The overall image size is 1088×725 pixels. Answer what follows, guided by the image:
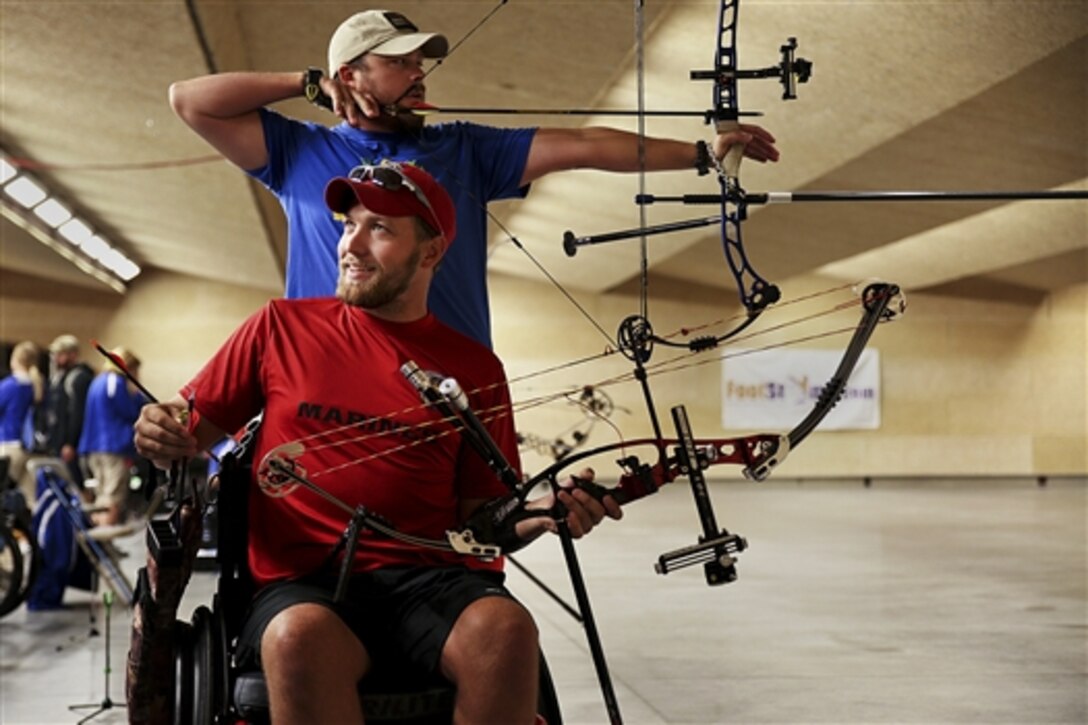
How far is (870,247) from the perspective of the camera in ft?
50.5

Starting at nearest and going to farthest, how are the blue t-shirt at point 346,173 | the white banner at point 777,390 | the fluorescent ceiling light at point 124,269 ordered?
1. the blue t-shirt at point 346,173
2. the fluorescent ceiling light at point 124,269
3. the white banner at point 777,390

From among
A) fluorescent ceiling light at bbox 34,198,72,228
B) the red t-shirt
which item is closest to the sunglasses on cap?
the red t-shirt

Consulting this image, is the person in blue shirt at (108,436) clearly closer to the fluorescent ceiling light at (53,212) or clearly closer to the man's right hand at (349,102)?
the fluorescent ceiling light at (53,212)

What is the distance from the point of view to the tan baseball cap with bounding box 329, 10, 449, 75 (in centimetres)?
257

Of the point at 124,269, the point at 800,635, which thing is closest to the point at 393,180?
the point at 800,635

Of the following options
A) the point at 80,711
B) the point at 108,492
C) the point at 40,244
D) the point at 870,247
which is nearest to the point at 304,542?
the point at 80,711

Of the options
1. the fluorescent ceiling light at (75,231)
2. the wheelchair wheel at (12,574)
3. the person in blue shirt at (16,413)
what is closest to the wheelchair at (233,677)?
the wheelchair wheel at (12,574)

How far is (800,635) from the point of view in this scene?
20.0ft

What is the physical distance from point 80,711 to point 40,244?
13535 mm

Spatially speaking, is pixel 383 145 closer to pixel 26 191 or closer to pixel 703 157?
pixel 703 157

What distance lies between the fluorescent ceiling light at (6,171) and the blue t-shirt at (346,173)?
10.4 meters

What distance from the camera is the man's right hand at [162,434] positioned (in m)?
2.18

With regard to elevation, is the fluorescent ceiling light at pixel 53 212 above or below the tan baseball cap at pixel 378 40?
above

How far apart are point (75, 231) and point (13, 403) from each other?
26.8ft
